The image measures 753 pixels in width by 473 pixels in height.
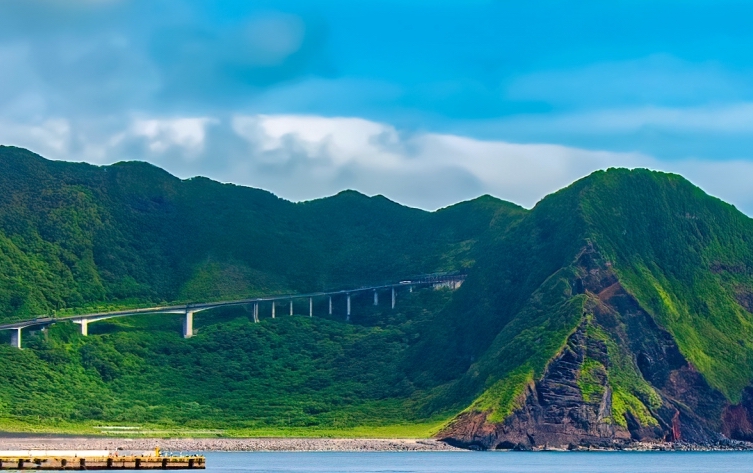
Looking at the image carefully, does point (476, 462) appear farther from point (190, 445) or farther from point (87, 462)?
point (87, 462)

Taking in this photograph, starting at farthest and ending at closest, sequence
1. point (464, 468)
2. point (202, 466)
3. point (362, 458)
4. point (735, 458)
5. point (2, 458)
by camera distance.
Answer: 1. point (735, 458)
2. point (362, 458)
3. point (464, 468)
4. point (202, 466)
5. point (2, 458)

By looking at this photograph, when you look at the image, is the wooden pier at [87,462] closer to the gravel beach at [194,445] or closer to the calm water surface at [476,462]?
the calm water surface at [476,462]

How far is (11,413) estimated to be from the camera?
199 m

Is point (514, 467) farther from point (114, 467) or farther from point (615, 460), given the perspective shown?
point (114, 467)

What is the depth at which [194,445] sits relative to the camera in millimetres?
188625

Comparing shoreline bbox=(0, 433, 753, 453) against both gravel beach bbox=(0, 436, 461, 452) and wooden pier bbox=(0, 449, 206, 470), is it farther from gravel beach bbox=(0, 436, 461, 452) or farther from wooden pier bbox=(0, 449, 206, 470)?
wooden pier bbox=(0, 449, 206, 470)

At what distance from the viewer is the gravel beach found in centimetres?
17162

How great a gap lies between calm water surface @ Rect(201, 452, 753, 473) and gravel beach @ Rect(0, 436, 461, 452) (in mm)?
4259

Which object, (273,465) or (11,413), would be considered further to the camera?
(11,413)

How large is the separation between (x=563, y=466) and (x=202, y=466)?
4623 centimetres

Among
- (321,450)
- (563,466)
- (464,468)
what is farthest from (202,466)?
(321,450)

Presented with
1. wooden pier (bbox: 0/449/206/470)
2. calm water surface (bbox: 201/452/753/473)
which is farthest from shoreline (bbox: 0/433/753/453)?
wooden pier (bbox: 0/449/206/470)

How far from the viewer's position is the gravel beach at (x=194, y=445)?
171625mm

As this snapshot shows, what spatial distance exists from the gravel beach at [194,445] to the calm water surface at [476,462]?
4.26m
